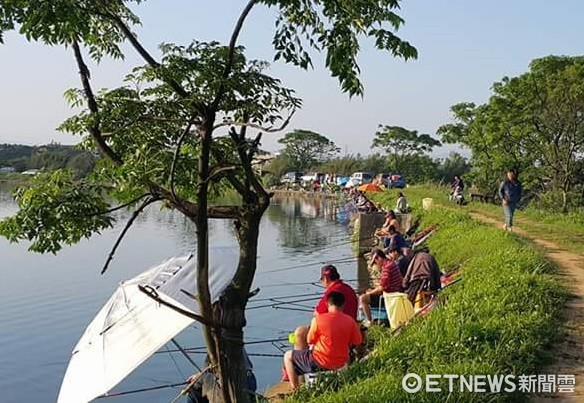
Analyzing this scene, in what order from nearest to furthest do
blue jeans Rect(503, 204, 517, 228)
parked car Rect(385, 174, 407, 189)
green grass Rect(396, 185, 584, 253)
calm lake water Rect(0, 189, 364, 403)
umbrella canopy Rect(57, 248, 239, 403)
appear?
umbrella canopy Rect(57, 248, 239, 403) < calm lake water Rect(0, 189, 364, 403) < green grass Rect(396, 185, 584, 253) < blue jeans Rect(503, 204, 517, 228) < parked car Rect(385, 174, 407, 189)

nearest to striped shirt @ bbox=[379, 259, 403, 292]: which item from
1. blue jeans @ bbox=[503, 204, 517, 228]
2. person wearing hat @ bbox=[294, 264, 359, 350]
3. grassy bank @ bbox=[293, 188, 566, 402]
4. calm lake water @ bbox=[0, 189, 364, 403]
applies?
grassy bank @ bbox=[293, 188, 566, 402]

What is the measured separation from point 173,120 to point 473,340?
3.79 metres

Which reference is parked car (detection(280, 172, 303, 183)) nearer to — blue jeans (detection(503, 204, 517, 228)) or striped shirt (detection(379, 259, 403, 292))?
blue jeans (detection(503, 204, 517, 228))

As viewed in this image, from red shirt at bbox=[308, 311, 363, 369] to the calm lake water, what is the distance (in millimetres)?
4494

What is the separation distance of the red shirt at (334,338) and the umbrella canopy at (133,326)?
47.9 inches

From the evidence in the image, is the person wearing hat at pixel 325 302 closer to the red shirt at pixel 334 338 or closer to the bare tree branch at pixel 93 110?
the red shirt at pixel 334 338

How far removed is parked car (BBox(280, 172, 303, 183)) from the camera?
73.2 meters

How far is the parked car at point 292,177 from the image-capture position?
73162 mm

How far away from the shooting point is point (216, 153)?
5.73m

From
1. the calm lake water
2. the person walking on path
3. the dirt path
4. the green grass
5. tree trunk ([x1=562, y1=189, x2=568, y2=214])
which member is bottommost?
the calm lake water

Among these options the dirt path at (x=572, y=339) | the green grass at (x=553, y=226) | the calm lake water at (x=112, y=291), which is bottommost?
the calm lake water at (x=112, y=291)

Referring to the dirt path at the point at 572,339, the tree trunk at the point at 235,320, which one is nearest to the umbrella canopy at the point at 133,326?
the tree trunk at the point at 235,320

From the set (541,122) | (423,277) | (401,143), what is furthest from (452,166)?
(423,277)

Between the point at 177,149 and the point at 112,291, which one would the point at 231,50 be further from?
the point at 112,291
